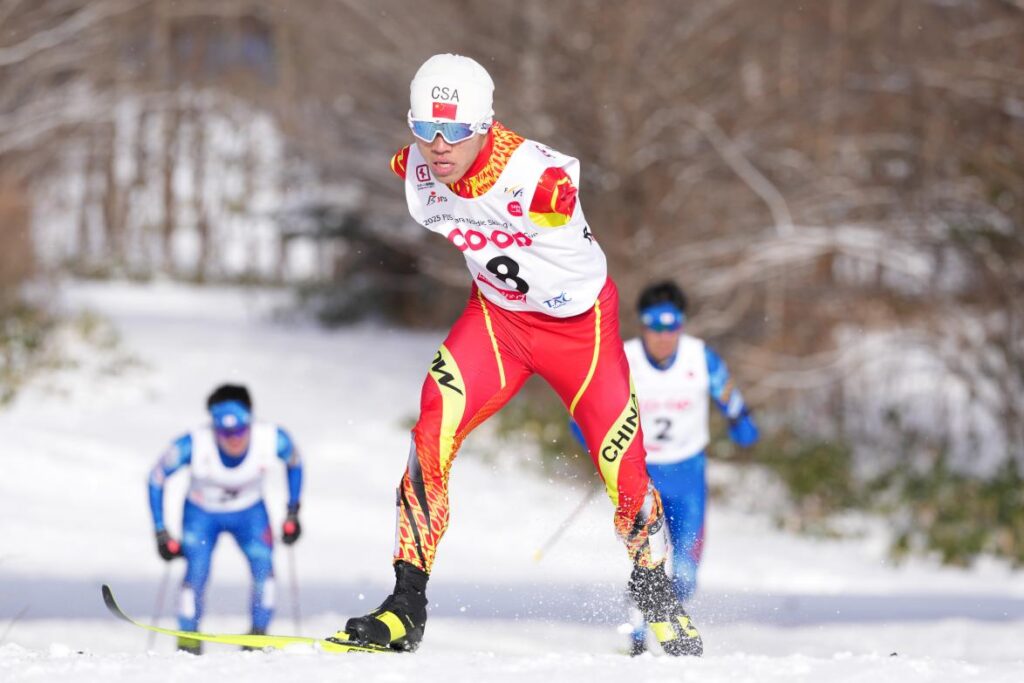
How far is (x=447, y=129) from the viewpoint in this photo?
438 centimetres

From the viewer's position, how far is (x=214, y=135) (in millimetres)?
27359

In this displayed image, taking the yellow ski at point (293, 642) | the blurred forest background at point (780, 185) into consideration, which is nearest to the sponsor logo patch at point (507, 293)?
the yellow ski at point (293, 642)

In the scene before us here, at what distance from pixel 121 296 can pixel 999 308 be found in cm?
1635

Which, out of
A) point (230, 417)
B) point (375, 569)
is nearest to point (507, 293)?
point (230, 417)

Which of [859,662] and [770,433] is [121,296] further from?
[859,662]

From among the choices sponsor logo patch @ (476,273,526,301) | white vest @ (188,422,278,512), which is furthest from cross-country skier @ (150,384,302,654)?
sponsor logo patch @ (476,273,526,301)

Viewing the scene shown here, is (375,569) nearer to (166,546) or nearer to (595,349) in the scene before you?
(166,546)

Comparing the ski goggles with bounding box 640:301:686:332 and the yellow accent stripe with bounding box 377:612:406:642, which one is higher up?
the ski goggles with bounding box 640:301:686:332

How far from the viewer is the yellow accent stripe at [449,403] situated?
4688 millimetres

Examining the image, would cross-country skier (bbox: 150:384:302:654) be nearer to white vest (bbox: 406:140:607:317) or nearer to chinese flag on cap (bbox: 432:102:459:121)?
white vest (bbox: 406:140:607:317)

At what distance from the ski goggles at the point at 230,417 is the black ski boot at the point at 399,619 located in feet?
9.21

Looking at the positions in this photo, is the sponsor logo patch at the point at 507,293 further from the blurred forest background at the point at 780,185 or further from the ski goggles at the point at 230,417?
the blurred forest background at the point at 780,185

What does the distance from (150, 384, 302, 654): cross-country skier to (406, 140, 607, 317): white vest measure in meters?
2.92

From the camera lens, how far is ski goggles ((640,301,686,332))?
7.10m
